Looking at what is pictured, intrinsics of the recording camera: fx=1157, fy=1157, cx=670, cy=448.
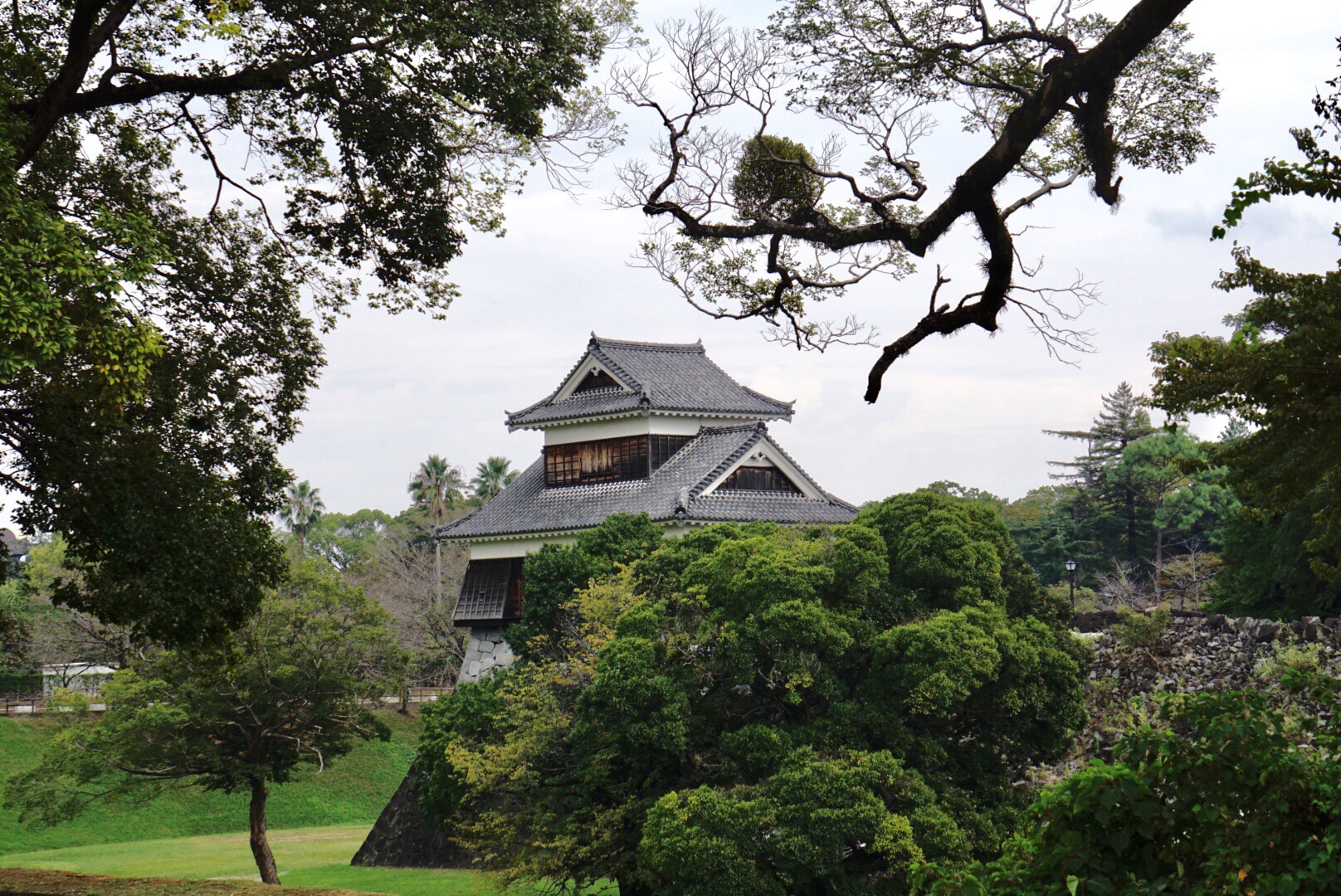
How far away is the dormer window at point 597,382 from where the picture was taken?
82.5 ft

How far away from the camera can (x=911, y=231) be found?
644 centimetres

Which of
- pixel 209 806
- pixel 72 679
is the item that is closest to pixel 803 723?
pixel 209 806

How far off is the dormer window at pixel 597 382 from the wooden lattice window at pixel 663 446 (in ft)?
5.10

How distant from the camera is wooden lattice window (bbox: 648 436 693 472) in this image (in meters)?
24.4

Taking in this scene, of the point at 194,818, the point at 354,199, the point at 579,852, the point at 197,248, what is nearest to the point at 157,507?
the point at 197,248

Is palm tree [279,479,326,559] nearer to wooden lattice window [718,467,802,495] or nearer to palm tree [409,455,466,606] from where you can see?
palm tree [409,455,466,606]

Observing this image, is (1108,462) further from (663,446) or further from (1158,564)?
(663,446)

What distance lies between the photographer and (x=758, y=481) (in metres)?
24.0


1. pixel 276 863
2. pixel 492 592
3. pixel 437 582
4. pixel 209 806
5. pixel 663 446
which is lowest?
pixel 276 863

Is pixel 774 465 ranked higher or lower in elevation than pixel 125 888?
higher

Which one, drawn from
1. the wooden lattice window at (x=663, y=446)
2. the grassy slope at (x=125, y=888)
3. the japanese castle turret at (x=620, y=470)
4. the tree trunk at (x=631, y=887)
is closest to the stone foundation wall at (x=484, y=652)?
Result: the japanese castle turret at (x=620, y=470)

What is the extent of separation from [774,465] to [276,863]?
12892mm

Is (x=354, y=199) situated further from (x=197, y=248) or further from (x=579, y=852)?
(x=579, y=852)

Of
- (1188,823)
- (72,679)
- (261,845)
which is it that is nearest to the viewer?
(1188,823)
